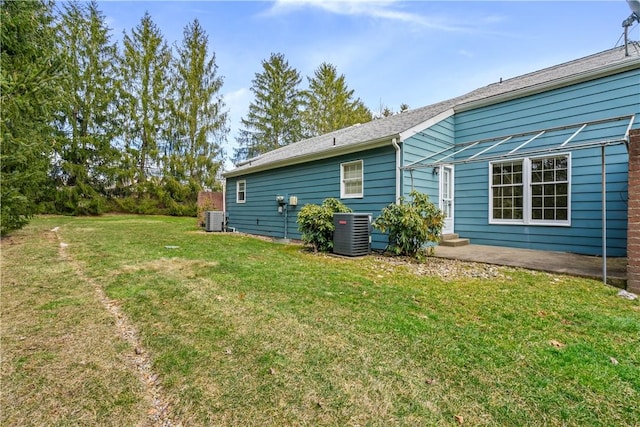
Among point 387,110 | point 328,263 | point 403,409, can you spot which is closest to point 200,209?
point 328,263

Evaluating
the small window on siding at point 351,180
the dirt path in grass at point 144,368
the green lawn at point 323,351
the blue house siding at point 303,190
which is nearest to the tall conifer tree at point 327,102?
the blue house siding at point 303,190

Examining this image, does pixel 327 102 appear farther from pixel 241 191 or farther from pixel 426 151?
pixel 426 151

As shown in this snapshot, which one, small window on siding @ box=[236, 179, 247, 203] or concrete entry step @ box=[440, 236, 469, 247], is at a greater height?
small window on siding @ box=[236, 179, 247, 203]

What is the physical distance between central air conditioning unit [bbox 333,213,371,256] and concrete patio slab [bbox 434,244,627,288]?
1.51 m

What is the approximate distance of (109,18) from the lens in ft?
64.7

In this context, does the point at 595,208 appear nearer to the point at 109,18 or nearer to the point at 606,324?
the point at 606,324

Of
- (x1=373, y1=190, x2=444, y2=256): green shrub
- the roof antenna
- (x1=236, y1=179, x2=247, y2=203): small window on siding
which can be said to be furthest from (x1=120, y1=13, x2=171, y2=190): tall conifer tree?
the roof antenna

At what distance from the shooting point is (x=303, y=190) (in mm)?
9172

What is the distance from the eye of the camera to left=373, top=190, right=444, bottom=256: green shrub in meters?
5.80

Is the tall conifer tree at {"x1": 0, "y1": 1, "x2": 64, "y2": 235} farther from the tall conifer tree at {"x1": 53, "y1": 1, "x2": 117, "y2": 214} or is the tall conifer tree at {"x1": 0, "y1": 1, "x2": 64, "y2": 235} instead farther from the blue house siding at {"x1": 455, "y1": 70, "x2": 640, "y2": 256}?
the tall conifer tree at {"x1": 53, "y1": 1, "x2": 117, "y2": 214}

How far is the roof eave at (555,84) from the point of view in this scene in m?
5.80

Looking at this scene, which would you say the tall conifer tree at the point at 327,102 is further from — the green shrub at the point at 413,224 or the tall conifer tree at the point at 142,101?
the green shrub at the point at 413,224

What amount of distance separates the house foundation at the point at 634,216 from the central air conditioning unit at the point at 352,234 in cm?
402

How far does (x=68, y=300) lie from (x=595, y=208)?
8.67 m
